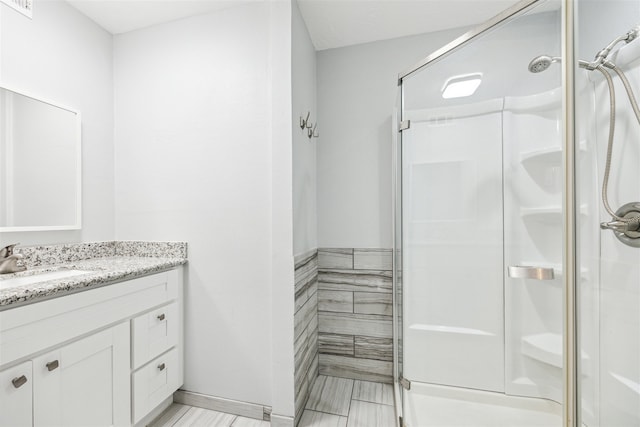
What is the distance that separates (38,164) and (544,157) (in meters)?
2.39

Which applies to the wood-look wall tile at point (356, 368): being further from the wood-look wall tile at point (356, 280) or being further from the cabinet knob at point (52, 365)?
the cabinet knob at point (52, 365)

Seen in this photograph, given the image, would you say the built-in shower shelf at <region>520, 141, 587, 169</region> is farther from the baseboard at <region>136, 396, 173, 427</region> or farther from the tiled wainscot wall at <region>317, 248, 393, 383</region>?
the baseboard at <region>136, 396, 173, 427</region>

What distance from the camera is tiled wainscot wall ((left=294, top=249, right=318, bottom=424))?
1562 mm

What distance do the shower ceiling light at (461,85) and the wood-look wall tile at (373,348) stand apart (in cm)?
161

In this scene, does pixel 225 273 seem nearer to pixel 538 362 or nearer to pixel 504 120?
pixel 538 362

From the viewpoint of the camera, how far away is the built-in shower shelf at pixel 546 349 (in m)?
0.89

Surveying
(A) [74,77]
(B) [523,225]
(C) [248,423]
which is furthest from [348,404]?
(A) [74,77]

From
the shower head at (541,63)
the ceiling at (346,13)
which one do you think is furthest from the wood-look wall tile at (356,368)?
the ceiling at (346,13)

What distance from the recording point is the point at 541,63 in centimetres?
102

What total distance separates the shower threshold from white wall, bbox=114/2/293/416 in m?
0.69

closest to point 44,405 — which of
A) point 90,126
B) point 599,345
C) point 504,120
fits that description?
point 90,126

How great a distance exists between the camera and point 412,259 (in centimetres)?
168

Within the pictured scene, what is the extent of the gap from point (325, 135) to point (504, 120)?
1.15 metres

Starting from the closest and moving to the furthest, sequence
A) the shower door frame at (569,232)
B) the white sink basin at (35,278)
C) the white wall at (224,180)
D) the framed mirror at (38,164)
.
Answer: the shower door frame at (569,232) < the white sink basin at (35,278) < the framed mirror at (38,164) < the white wall at (224,180)
